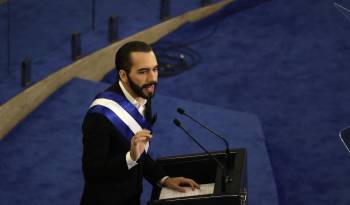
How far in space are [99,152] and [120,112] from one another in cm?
14

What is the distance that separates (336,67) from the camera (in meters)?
4.50

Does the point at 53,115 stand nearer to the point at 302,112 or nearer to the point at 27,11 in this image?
the point at 27,11

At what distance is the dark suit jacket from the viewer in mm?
2129

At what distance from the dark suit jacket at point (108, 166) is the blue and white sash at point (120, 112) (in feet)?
0.05

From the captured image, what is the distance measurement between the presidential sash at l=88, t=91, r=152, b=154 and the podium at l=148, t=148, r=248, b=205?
0.59ft

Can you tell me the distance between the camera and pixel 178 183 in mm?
2281

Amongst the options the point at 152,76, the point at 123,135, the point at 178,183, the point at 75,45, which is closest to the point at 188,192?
the point at 178,183

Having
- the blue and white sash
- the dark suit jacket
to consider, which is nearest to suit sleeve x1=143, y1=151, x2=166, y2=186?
the dark suit jacket

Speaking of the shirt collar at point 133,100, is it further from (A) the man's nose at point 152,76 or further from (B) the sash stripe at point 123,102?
(A) the man's nose at point 152,76

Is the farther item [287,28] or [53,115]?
[287,28]

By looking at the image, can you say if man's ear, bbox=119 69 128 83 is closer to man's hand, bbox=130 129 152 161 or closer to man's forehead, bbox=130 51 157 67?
man's forehead, bbox=130 51 157 67

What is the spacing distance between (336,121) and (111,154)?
6.82ft

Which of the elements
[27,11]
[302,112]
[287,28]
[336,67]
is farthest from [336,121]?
[27,11]

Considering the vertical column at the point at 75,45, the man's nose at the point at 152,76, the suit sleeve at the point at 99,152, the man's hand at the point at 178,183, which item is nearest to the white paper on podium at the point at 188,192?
the man's hand at the point at 178,183
